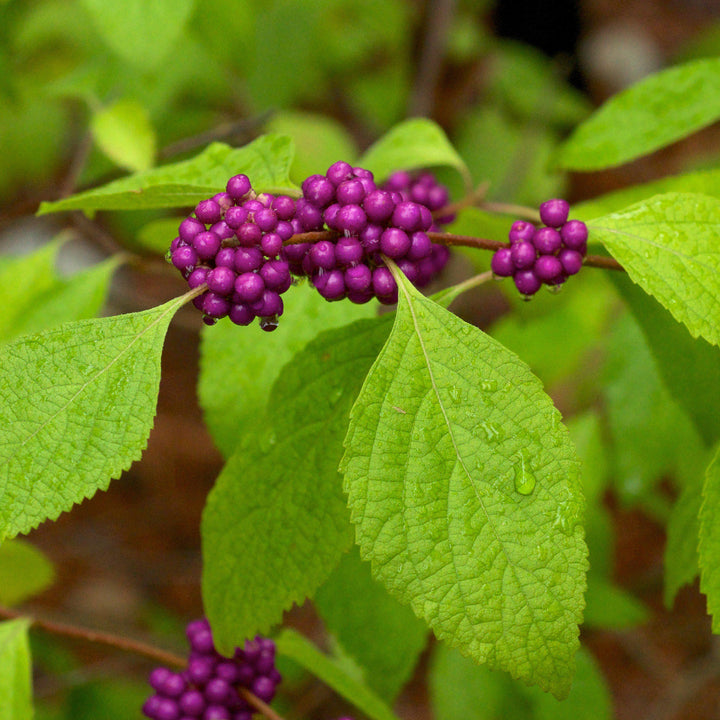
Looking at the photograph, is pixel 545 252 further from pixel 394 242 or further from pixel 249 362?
pixel 249 362

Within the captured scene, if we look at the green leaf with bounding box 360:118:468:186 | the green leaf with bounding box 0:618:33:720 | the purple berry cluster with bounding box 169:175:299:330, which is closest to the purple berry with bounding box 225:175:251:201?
the purple berry cluster with bounding box 169:175:299:330

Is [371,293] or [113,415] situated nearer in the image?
[113,415]

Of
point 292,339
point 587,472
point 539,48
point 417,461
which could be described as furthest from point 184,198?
point 539,48

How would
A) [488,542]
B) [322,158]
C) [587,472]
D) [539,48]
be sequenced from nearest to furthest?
[488,542], [587,472], [322,158], [539,48]

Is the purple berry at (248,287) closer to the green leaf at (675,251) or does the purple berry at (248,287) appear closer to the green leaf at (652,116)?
the green leaf at (675,251)

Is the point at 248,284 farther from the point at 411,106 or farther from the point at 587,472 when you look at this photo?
the point at 411,106

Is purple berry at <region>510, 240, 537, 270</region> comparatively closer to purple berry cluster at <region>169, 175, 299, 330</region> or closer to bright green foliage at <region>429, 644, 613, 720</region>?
purple berry cluster at <region>169, 175, 299, 330</region>

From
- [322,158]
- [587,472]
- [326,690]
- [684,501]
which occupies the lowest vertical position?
[326,690]
